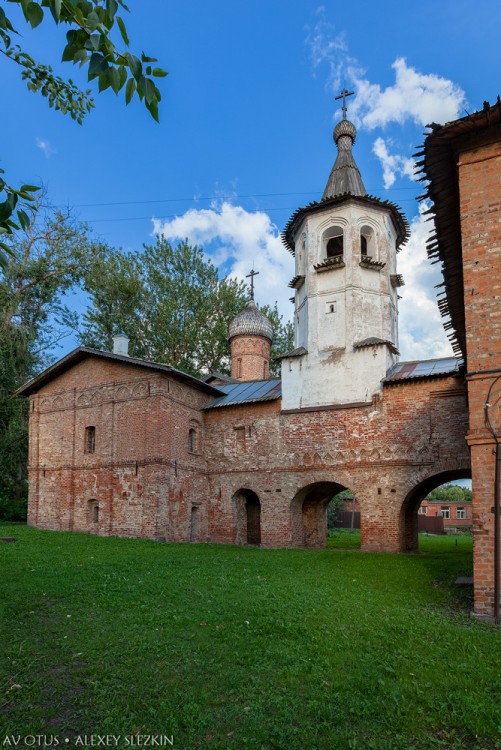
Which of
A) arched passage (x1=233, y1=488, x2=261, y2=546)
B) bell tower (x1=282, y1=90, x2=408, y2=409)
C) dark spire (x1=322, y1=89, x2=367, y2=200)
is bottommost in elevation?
arched passage (x1=233, y1=488, x2=261, y2=546)

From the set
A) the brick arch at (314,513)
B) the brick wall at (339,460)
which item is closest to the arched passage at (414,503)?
the brick wall at (339,460)

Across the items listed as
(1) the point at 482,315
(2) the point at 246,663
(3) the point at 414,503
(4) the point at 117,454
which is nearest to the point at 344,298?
(3) the point at 414,503

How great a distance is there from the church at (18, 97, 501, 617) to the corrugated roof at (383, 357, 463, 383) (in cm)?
7

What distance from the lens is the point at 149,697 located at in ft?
14.7

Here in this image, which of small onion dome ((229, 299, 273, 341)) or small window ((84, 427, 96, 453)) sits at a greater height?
small onion dome ((229, 299, 273, 341))

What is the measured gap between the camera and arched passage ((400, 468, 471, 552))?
54.7ft

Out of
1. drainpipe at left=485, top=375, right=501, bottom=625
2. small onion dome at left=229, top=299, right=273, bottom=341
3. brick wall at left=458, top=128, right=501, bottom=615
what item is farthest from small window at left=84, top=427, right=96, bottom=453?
drainpipe at left=485, top=375, right=501, bottom=625

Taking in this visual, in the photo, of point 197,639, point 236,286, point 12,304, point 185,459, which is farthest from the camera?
point 236,286

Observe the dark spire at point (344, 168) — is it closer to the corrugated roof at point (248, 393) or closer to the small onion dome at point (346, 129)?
the small onion dome at point (346, 129)

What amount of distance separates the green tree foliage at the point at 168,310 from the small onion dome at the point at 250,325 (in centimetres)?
227

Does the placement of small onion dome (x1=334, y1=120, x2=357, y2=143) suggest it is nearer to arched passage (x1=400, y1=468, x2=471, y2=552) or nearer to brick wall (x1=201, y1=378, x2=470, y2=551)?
brick wall (x1=201, y1=378, x2=470, y2=551)

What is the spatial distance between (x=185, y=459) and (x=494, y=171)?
1404cm

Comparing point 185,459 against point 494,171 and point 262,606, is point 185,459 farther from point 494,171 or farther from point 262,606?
point 494,171

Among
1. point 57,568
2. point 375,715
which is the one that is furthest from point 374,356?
point 375,715
